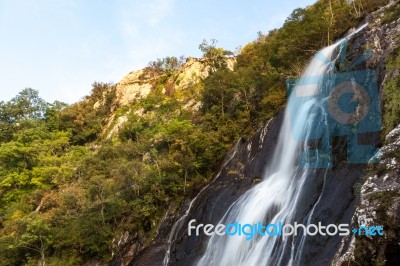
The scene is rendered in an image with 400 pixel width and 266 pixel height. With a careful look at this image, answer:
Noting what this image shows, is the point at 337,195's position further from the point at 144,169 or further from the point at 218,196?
the point at 144,169

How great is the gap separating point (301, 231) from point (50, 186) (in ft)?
64.4

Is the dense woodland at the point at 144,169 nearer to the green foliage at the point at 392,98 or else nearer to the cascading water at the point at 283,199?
the green foliage at the point at 392,98

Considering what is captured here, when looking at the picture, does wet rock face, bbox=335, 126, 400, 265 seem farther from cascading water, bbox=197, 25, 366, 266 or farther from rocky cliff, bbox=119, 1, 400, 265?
cascading water, bbox=197, 25, 366, 266

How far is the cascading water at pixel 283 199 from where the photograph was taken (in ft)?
29.7

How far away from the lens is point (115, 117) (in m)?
33.6

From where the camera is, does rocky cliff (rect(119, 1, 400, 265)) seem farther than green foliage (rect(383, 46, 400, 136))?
No

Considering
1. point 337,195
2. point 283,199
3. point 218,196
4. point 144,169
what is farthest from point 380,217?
point 144,169

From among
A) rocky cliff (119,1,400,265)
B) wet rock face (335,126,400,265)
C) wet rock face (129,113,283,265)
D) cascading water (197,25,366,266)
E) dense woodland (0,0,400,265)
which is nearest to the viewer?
wet rock face (335,126,400,265)

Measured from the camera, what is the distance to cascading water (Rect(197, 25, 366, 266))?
905 centimetres

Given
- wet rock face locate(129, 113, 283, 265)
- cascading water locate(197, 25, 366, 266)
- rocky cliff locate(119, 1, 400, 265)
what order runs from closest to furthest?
rocky cliff locate(119, 1, 400, 265), cascading water locate(197, 25, 366, 266), wet rock face locate(129, 113, 283, 265)

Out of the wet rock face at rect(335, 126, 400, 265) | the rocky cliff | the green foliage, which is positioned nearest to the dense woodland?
the green foliage

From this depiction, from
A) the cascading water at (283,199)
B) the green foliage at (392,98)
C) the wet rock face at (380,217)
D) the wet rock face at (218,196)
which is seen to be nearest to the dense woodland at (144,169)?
the green foliage at (392,98)

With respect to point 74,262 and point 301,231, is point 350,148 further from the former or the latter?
point 74,262

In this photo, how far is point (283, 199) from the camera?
1049 centimetres
